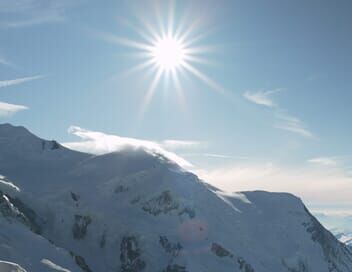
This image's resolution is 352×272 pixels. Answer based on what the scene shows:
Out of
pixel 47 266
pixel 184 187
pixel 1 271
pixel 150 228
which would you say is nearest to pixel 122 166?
pixel 184 187

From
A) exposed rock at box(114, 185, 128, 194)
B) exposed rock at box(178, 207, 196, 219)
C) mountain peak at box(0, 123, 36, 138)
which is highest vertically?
mountain peak at box(0, 123, 36, 138)

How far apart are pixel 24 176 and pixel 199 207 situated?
156 feet

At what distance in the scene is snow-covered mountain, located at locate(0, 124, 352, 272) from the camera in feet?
309

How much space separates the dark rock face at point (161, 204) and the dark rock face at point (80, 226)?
14038 millimetres

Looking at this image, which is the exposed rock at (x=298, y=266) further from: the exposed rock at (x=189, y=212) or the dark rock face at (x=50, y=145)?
the dark rock face at (x=50, y=145)

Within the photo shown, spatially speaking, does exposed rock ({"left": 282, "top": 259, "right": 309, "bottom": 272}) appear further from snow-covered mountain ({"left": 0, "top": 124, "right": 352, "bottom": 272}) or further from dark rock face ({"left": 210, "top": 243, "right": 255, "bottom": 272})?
dark rock face ({"left": 210, "top": 243, "right": 255, "bottom": 272})

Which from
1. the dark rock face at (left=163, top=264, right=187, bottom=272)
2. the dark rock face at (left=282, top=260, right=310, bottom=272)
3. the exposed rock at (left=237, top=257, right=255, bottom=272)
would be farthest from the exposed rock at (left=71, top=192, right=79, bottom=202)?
the dark rock face at (left=282, top=260, right=310, bottom=272)

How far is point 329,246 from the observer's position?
131 metres

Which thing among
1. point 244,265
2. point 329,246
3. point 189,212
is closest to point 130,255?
point 189,212

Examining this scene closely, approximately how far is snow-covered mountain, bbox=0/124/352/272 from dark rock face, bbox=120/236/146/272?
21cm

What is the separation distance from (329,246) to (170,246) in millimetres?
55847

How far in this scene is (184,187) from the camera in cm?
11656

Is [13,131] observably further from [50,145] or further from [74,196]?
[74,196]

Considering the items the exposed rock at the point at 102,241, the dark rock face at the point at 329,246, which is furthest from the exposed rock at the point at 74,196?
the dark rock face at the point at 329,246
